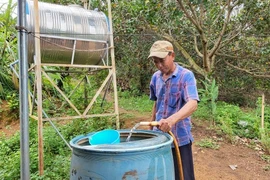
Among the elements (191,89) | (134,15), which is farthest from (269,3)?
(191,89)

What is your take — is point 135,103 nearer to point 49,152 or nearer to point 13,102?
point 13,102

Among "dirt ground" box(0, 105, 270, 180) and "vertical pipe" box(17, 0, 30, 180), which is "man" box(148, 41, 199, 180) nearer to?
"vertical pipe" box(17, 0, 30, 180)

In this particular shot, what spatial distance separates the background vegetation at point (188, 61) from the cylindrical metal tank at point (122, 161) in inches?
66.9

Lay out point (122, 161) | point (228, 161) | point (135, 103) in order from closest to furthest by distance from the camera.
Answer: point (122, 161), point (228, 161), point (135, 103)

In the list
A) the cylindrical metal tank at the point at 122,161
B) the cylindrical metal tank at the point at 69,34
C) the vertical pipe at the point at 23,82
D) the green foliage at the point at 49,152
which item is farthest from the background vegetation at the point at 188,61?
the cylindrical metal tank at the point at 122,161

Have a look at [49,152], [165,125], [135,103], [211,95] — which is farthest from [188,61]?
[165,125]

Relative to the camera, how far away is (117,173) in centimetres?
144

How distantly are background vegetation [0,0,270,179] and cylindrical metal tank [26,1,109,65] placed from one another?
0.91m

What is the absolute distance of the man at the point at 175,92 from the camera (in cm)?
197

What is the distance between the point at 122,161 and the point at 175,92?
0.80 metres

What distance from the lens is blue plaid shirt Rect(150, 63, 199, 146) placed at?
78.7 inches

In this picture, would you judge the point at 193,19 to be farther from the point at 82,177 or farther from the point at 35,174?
the point at 82,177

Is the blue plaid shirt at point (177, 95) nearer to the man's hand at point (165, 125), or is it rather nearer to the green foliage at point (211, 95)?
the man's hand at point (165, 125)

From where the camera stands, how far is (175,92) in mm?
2062
